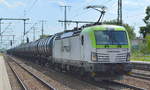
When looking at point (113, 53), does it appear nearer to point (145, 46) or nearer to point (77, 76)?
point (77, 76)

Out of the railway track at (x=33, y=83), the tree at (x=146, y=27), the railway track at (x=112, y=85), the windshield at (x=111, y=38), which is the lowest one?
the railway track at (x=33, y=83)

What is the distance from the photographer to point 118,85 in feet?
51.3

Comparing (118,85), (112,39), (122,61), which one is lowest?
(118,85)

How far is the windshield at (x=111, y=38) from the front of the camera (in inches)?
625

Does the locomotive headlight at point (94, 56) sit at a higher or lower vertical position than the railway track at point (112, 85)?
higher

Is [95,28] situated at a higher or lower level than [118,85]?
higher

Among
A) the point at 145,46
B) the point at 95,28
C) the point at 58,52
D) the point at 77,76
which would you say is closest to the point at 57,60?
the point at 58,52

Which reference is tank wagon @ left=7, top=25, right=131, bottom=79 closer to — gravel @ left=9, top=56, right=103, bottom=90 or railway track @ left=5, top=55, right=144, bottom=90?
railway track @ left=5, top=55, right=144, bottom=90

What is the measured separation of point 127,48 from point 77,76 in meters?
5.23

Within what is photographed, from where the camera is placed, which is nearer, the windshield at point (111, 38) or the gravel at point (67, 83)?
the gravel at point (67, 83)

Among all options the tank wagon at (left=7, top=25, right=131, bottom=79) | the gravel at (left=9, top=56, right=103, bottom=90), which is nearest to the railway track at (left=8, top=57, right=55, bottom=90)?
the gravel at (left=9, top=56, right=103, bottom=90)

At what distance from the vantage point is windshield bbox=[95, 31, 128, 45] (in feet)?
52.1

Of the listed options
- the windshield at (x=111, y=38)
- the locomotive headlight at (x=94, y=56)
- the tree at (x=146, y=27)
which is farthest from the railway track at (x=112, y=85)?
the tree at (x=146, y=27)

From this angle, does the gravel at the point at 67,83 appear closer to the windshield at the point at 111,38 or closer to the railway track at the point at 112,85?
the railway track at the point at 112,85
